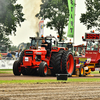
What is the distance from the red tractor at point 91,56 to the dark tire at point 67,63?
2.55 feet

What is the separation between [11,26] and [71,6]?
21.8 feet

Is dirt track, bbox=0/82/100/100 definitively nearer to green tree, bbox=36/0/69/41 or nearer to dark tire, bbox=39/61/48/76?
dark tire, bbox=39/61/48/76

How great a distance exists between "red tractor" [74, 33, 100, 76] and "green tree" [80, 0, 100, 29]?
18.2 m

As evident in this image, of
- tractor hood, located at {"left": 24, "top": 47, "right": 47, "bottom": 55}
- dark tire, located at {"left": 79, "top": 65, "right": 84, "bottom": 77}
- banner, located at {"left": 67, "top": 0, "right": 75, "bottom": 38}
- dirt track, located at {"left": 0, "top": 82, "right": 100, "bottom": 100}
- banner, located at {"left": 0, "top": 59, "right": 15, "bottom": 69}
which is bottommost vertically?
dirt track, located at {"left": 0, "top": 82, "right": 100, "bottom": 100}

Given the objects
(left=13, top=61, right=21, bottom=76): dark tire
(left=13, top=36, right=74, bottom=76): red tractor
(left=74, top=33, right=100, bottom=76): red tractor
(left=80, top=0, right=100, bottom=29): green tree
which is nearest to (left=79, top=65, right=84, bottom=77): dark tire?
(left=74, top=33, right=100, bottom=76): red tractor

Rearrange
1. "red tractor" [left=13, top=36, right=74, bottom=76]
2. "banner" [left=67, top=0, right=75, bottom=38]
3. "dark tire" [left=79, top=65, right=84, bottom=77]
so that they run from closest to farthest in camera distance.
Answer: "red tractor" [left=13, top=36, right=74, bottom=76] → "dark tire" [left=79, top=65, right=84, bottom=77] → "banner" [left=67, top=0, right=75, bottom=38]

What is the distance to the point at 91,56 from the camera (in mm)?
20734

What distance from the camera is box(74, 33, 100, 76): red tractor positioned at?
19.5 meters

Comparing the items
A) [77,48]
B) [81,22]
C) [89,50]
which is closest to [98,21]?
[81,22]

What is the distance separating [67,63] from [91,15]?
71.1 feet

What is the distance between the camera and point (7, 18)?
24.2 m

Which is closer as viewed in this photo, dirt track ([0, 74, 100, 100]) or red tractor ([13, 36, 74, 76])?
dirt track ([0, 74, 100, 100])

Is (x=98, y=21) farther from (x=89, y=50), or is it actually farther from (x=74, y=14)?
(x=89, y=50)

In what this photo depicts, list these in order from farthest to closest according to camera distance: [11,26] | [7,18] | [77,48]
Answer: [77,48], [11,26], [7,18]
